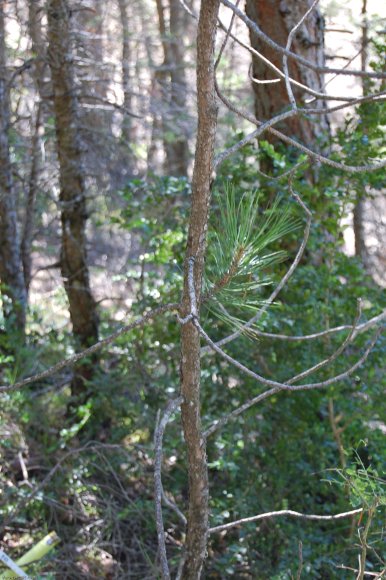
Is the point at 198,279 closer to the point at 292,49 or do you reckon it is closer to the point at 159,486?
the point at 159,486

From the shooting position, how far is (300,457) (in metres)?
4.00

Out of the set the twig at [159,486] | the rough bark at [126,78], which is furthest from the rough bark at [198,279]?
the rough bark at [126,78]

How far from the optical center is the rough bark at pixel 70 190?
5145 millimetres

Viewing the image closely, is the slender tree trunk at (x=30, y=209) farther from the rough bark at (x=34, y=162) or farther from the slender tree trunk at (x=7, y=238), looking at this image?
the slender tree trunk at (x=7, y=238)

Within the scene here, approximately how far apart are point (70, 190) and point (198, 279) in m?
3.43

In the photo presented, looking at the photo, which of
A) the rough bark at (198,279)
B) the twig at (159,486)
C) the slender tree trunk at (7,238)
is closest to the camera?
the rough bark at (198,279)

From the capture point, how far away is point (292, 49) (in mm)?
4895

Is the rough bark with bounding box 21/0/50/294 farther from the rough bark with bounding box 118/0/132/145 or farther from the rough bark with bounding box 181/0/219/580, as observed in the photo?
the rough bark with bounding box 181/0/219/580

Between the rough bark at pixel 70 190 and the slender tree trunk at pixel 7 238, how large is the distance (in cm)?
45

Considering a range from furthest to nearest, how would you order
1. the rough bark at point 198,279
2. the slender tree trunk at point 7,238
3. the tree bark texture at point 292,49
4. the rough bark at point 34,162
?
the rough bark at point 34,162
the slender tree trunk at point 7,238
the tree bark texture at point 292,49
the rough bark at point 198,279

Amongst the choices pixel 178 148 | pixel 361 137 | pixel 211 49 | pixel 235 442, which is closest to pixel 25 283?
pixel 235 442

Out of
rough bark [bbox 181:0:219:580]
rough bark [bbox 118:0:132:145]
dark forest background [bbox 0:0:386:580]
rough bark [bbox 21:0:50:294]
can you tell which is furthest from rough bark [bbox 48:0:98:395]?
rough bark [bbox 181:0:219:580]

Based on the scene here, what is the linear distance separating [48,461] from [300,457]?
1.85m

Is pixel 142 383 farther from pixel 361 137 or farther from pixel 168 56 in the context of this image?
pixel 168 56
